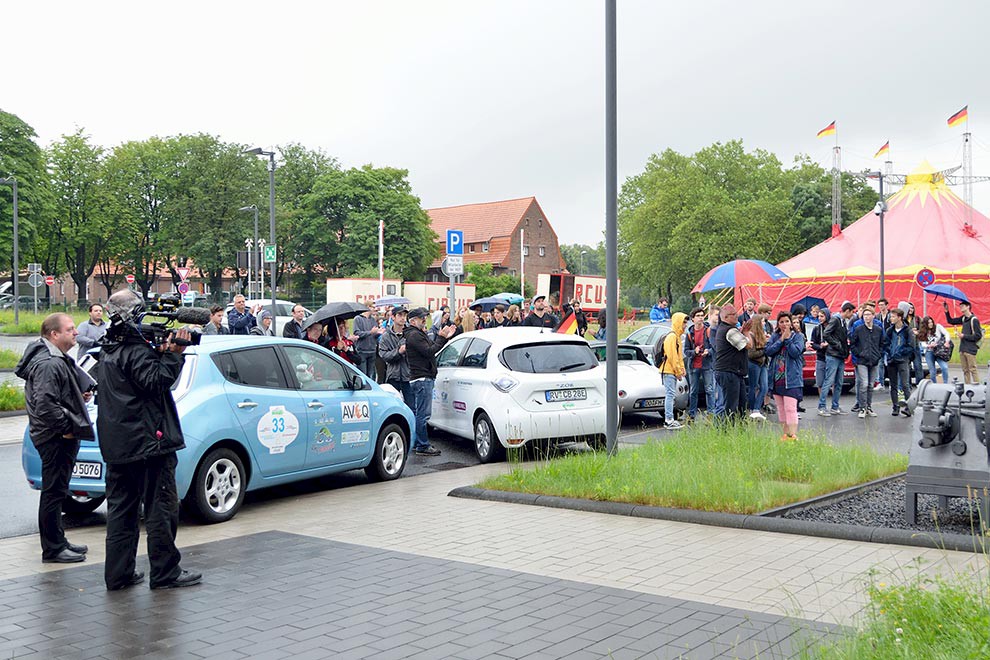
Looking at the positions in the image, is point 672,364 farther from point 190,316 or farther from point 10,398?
point 10,398

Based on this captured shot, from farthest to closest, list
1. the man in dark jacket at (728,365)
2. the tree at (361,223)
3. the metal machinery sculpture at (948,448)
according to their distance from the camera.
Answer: the tree at (361,223)
the man in dark jacket at (728,365)
the metal machinery sculpture at (948,448)

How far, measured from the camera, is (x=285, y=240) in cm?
7744

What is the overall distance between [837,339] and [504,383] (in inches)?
311

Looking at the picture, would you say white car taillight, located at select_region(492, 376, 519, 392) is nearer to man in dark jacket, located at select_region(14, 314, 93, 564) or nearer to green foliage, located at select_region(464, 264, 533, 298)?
man in dark jacket, located at select_region(14, 314, 93, 564)

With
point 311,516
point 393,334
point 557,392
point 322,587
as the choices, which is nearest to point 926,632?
point 322,587

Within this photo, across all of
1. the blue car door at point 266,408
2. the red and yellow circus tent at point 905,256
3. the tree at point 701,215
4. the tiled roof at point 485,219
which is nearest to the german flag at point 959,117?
the red and yellow circus tent at point 905,256

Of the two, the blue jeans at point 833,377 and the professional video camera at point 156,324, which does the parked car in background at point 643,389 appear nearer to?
the blue jeans at point 833,377

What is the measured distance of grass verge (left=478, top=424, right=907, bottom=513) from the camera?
8555 millimetres

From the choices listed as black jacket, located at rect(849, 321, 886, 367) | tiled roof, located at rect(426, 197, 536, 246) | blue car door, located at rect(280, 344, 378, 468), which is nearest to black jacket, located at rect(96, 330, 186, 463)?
blue car door, located at rect(280, 344, 378, 468)

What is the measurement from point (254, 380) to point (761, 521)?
4927 mm

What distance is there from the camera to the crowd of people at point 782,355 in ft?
41.6

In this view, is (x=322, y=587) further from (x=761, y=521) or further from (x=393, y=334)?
(x=393, y=334)

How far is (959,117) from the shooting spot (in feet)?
145

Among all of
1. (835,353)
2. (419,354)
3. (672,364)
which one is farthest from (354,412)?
(835,353)
